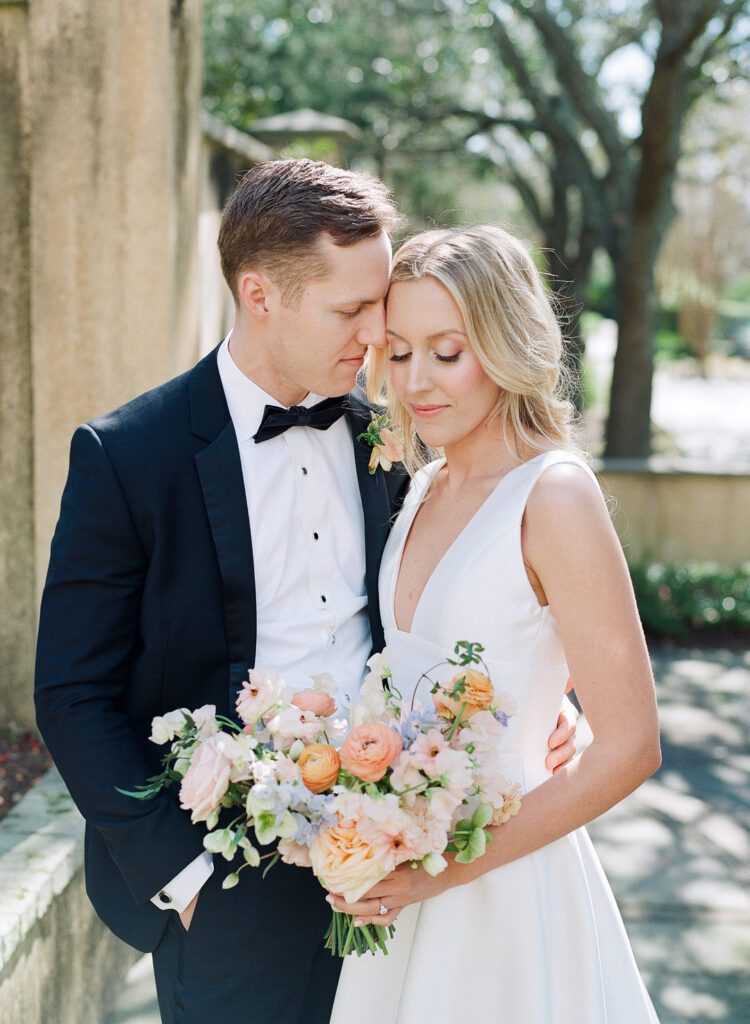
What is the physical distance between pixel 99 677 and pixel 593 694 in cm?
102

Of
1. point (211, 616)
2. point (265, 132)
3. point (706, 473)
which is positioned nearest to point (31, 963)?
point (211, 616)

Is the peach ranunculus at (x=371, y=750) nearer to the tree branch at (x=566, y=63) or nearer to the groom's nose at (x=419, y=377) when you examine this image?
the groom's nose at (x=419, y=377)

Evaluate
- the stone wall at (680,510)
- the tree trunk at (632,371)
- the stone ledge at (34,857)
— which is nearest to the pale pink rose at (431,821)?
the stone ledge at (34,857)

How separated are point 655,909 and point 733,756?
1.88 m

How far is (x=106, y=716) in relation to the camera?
93.4 inches

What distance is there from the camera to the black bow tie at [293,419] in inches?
101

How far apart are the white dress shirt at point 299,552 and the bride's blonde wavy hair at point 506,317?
1.09ft

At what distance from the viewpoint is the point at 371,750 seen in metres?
1.88

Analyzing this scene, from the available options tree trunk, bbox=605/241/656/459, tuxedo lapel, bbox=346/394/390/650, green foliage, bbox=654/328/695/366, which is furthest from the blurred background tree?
green foliage, bbox=654/328/695/366

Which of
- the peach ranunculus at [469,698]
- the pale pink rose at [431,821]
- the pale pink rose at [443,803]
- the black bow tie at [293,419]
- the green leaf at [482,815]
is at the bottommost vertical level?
the green leaf at [482,815]

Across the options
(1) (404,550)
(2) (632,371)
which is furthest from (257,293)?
(2) (632,371)

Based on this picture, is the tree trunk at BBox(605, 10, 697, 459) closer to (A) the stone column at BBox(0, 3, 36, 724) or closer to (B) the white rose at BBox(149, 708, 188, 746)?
(A) the stone column at BBox(0, 3, 36, 724)

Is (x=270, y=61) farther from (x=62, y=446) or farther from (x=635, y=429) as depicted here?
(x=62, y=446)

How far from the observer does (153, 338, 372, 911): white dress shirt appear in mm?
2559
